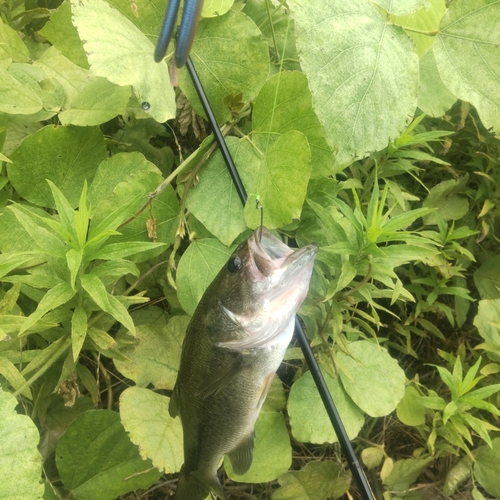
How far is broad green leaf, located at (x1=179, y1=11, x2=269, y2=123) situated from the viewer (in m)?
0.92

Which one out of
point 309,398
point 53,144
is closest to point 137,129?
point 53,144

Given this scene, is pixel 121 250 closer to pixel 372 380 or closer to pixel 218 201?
pixel 218 201

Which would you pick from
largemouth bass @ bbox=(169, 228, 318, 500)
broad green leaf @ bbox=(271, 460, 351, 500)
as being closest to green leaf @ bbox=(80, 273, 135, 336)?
largemouth bass @ bbox=(169, 228, 318, 500)

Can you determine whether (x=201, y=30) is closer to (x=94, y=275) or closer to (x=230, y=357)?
(x=94, y=275)

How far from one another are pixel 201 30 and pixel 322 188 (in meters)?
0.43

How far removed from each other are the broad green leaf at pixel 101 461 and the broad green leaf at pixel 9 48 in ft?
2.75

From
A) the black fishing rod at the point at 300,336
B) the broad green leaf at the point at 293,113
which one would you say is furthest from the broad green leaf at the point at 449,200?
the black fishing rod at the point at 300,336

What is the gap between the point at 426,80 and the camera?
1.07m

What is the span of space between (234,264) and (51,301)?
35 centimetres

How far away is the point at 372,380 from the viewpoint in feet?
3.84

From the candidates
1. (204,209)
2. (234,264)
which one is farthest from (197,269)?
(234,264)

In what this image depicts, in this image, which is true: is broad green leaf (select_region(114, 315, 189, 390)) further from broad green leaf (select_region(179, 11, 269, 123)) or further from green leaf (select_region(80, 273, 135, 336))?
broad green leaf (select_region(179, 11, 269, 123))

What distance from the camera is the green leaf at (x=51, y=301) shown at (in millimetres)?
809

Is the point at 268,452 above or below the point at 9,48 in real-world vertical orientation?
below
